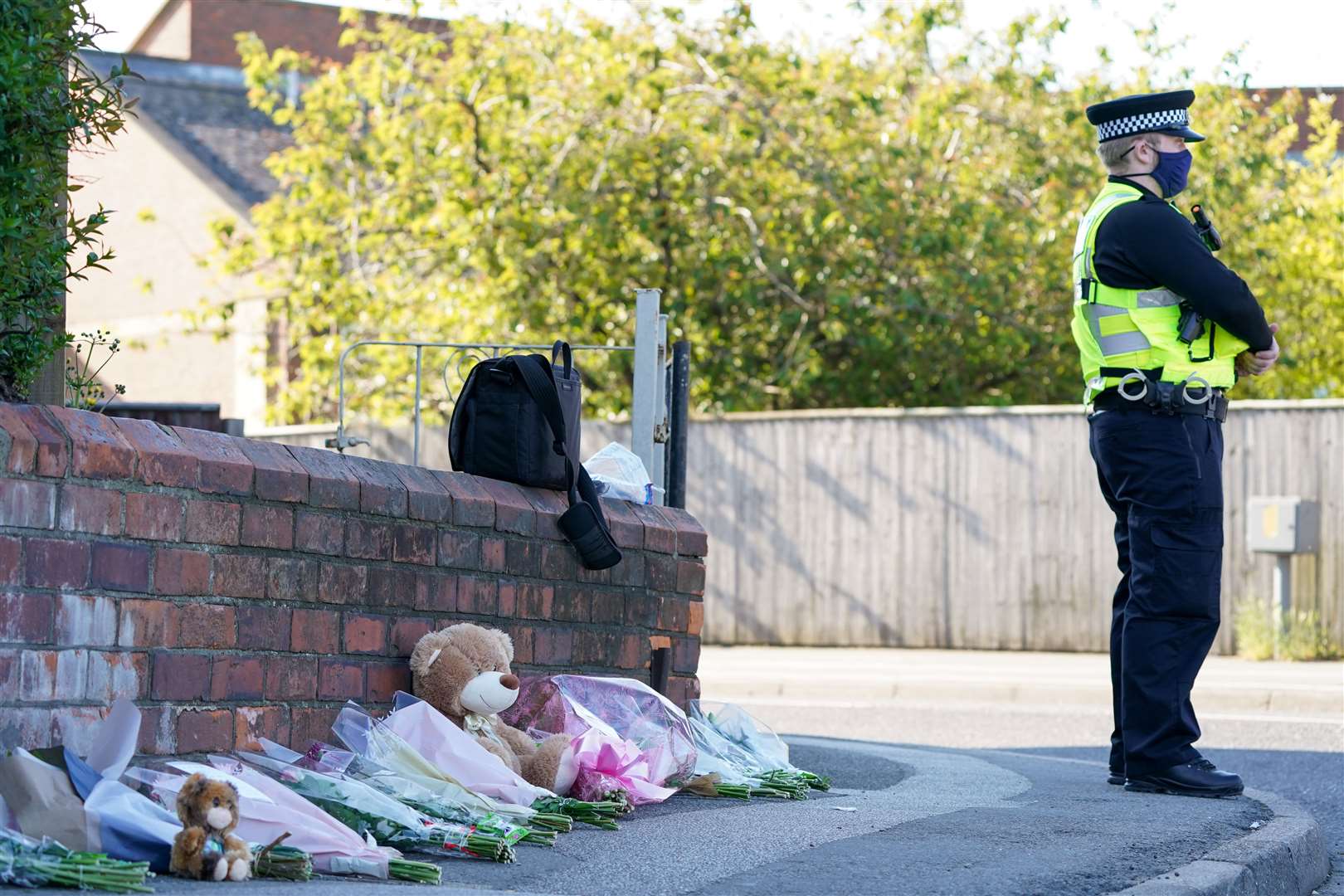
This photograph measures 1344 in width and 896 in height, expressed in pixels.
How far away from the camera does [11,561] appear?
363 cm

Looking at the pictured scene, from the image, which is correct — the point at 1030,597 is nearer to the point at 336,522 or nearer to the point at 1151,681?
the point at 1151,681

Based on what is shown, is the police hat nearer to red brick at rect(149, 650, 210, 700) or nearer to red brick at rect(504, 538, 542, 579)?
red brick at rect(504, 538, 542, 579)

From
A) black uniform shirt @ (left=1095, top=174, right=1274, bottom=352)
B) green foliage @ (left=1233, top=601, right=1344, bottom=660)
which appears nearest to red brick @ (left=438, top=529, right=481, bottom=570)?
black uniform shirt @ (left=1095, top=174, right=1274, bottom=352)

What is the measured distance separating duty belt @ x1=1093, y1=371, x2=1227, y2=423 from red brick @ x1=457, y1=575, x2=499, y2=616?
1.93 m

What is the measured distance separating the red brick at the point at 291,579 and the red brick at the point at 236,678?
0.17 metres

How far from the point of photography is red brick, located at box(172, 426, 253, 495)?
412cm

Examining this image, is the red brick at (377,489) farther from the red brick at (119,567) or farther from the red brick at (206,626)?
the red brick at (119,567)

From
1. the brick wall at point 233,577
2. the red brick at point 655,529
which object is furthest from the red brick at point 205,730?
the red brick at point 655,529

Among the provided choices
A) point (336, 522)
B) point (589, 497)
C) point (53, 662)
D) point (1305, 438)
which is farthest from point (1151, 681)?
point (1305, 438)

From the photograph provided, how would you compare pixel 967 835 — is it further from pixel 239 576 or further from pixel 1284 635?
pixel 1284 635

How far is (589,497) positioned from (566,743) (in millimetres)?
967

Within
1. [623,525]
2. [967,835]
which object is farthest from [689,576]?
[967,835]

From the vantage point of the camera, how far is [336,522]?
452cm

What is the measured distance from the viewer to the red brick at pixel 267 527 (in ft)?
13.9
